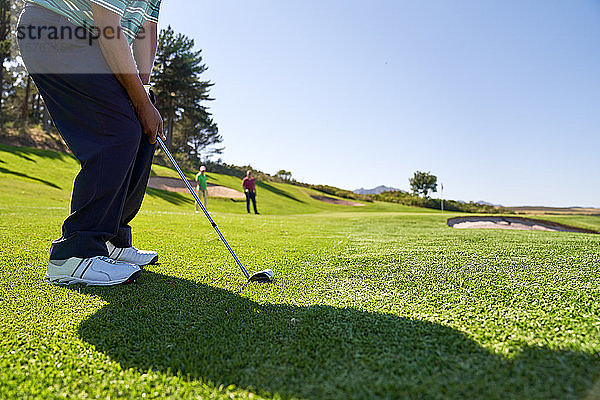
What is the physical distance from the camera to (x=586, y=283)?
1.84 metres

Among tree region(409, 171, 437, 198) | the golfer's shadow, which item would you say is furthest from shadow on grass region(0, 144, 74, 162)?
tree region(409, 171, 437, 198)

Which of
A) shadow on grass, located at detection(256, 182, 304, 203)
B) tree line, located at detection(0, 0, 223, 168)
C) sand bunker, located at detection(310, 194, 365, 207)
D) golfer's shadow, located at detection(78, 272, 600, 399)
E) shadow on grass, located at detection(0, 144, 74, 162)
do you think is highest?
tree line, located at detection(0, 0, 223, 168)

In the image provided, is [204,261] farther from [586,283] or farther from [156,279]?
[586,283]

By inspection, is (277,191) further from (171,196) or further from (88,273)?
(88,273)

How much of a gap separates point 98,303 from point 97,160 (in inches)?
31.5

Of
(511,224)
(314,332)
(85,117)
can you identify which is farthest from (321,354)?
(511,224)

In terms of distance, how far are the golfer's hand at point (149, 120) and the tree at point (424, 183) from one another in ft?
204

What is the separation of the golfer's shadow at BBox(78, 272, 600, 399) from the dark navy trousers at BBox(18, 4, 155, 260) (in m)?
0.70

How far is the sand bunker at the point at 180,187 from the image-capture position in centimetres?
2306

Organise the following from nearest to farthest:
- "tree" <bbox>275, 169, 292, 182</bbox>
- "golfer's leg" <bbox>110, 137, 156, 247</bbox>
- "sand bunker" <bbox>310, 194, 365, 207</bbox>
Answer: "golfer's leg" <bbox>110, 137, 156, 247</bbox>
"sand bunker" <bbox>310, 194, 365, 207</bbox>
"tree" <bbox>275, 169, 292, 182</bbox>

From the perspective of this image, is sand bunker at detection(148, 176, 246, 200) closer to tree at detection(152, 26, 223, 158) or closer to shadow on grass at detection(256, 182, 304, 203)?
shadow on grass at detection(256, 182, 304, 203)

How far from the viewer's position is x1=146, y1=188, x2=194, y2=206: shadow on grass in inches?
763

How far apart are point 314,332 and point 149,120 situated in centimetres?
168

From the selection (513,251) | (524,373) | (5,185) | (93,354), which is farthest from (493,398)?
(5,185)
